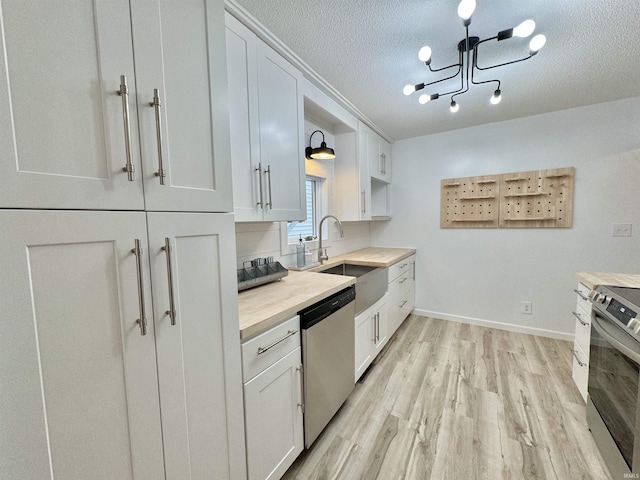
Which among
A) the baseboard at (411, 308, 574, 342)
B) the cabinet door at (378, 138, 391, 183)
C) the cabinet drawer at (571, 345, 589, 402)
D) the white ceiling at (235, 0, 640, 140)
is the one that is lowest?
the baseboard at (411, 308, 574, 342)

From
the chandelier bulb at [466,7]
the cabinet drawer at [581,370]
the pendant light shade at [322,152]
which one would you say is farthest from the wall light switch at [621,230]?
the pendant light shade at [322,152]

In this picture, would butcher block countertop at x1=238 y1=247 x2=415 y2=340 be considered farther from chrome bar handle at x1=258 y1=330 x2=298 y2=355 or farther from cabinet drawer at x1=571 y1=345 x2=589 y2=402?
cabinet drawer at x1=571 y1=345 x2=589 y2=402

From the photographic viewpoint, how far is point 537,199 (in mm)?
2746

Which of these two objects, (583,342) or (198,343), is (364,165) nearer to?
(583,342)

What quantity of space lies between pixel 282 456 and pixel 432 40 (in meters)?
2.40

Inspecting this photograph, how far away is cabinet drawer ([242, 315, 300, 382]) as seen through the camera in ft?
3.37

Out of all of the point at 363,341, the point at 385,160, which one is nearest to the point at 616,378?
the point at 363,341

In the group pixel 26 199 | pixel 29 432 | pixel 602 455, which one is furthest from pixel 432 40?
pixel 602 455

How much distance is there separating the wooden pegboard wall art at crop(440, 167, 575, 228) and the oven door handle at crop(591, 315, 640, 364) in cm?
162

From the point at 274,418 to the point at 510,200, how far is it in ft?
10.3

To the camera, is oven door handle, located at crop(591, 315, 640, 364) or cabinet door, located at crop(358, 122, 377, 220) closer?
oven door handle, located at crop(591, 315, 640, 364)

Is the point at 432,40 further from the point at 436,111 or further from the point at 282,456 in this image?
the point at 282,456

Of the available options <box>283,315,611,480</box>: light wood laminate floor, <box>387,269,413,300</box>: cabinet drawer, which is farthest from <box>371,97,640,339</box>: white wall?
<box>283,315,611,480</box>: light wood laminate floor

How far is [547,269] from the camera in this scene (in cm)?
277
